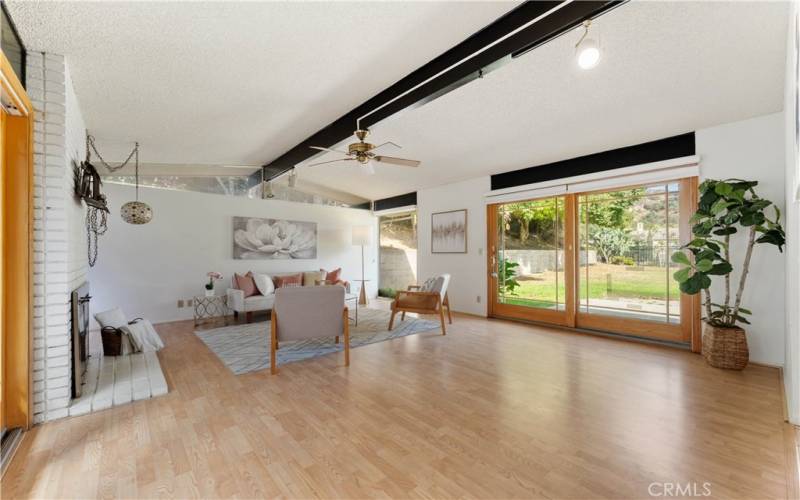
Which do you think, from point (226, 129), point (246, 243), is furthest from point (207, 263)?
point (226, 129)

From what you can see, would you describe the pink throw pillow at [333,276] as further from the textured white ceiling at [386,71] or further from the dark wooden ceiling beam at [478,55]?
the dark wooden ceiling beam at [478,55]

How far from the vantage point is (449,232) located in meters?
6.49

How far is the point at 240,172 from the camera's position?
6.22 metres

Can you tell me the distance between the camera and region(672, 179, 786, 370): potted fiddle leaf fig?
117 inches

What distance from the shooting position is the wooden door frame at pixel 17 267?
2.07m

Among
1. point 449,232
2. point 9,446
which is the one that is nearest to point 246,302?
point 9,446

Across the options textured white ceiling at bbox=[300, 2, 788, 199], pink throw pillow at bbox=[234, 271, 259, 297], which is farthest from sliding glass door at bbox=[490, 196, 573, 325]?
pink throw pillow at bbox=[234, 271, 259, 297]

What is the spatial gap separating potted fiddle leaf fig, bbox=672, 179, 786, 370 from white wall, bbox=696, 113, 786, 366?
95mm

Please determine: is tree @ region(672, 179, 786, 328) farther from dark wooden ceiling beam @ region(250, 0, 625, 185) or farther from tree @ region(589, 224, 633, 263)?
dark wooden ceiling beam @ region(250, 0, 625, 185)

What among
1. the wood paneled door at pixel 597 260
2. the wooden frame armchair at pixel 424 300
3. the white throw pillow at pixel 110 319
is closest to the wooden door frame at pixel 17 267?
the white throw pillow at pixel 110 319

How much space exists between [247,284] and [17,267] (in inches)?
140

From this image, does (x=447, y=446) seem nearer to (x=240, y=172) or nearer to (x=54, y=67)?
(x=54, y=67)

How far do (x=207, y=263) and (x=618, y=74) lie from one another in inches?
250

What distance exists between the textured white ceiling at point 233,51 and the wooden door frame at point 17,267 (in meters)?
0.62
